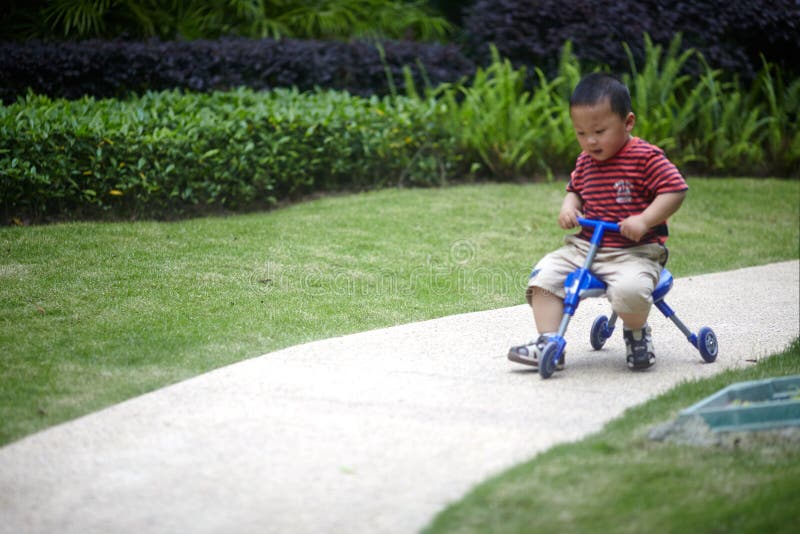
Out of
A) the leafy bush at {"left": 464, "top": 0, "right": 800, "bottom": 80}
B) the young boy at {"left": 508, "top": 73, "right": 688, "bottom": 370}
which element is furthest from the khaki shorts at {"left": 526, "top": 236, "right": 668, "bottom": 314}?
the leafy bush at {"left": 464, "top": 0, "right": 800, "bottom": 80}

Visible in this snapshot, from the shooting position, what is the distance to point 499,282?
6.42 meters

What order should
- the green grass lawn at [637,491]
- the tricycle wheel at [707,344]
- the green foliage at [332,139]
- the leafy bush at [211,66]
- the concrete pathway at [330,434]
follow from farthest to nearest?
the leafy bush at [211,66] → the green foliage at [332,139] → the tricycle wheel at [707,344] → the concrete pathway at [330,434] → the green grass lawn at [637,491]

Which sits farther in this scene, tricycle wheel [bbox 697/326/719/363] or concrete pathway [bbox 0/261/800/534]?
tricycle wheel [bbox 697/326/719/363]

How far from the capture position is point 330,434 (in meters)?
3.43

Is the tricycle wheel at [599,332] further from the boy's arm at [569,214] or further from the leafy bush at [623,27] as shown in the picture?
the leafy bush at [623,27]

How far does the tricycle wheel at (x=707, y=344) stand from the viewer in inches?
174

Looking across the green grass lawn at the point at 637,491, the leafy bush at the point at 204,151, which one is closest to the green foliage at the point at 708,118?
the leafy bush at the point at 204,151

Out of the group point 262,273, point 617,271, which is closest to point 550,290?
point 617,271

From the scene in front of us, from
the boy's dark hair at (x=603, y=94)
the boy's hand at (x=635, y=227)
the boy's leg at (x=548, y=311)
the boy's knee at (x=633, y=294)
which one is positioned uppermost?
the boy's dark hair at (x=603, y=94)

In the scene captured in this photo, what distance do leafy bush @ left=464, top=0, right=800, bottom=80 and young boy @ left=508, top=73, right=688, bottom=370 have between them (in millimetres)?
6131

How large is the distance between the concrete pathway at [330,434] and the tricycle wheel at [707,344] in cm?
6

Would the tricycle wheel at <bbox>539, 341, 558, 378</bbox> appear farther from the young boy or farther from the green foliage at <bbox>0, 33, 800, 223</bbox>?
the green foliage at <bbox>0, 33, 800, 223</bbox>

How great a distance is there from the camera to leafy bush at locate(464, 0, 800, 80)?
33.3 ft

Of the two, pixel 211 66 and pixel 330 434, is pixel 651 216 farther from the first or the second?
pixel 211 66
